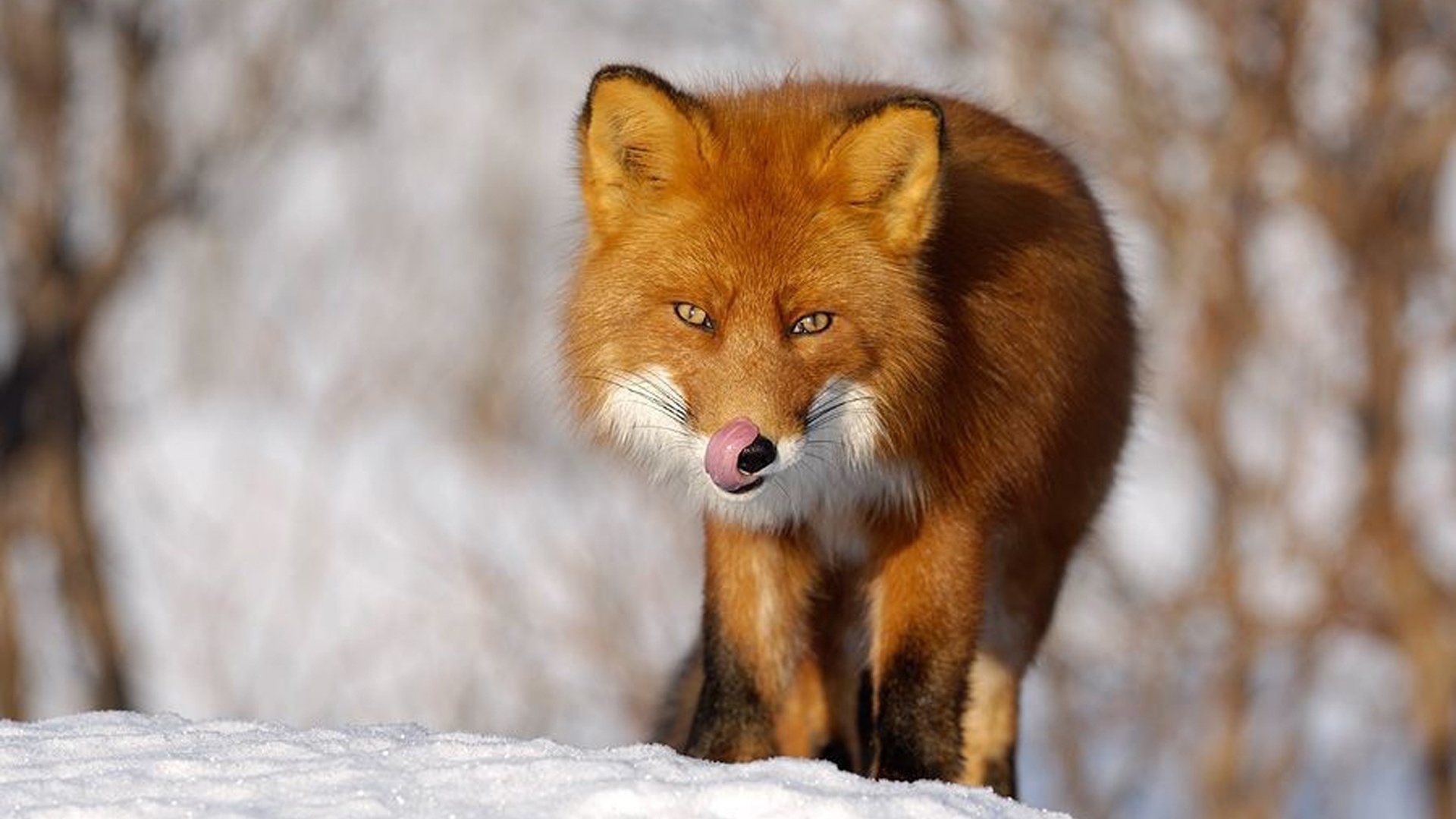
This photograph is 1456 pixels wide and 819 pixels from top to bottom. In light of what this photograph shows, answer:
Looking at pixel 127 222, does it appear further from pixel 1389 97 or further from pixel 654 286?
pixel 654 286

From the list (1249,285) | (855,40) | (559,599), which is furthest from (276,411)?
(1249,285)

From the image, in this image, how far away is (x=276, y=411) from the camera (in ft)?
57.8

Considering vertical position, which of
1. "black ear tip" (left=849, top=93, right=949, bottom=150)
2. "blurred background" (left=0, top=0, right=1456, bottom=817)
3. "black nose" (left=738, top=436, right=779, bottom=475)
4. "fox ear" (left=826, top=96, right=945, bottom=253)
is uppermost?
"black ear tip" (left=849, top=93, right=949, bottom=150)

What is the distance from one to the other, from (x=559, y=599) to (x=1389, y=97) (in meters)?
7.58

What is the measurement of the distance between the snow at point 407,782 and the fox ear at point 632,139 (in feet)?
4.51

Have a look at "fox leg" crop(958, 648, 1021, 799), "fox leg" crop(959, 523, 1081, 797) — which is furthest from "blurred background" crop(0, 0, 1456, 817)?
"fox leg" crop(958, 648, 1021, 799)

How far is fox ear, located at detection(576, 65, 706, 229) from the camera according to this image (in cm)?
470

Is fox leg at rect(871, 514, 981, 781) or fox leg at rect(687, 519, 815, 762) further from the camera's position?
fox leg at rect(687, 519, 815, 762)

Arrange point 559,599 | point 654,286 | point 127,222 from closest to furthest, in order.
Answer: point 654,286, point 127,222, point 559,599

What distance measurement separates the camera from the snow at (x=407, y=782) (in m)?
3.54

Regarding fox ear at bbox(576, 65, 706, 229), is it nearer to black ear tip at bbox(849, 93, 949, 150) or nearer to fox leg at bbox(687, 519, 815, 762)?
black ear tip at bbox(849, 93, 949, 150)

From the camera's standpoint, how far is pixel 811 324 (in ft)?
14.8

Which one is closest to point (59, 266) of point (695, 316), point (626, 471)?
point (626, 471)

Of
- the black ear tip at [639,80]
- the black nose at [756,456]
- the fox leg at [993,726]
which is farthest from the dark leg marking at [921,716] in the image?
the black ear tip at [639,80]
